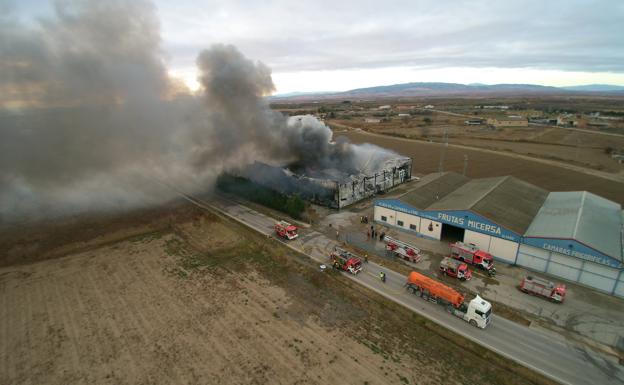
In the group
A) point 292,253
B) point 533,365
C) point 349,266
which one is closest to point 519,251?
point 533,365

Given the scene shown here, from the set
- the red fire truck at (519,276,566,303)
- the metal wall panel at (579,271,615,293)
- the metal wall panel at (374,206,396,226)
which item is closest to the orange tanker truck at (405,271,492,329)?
the red fire truck at (519,276,566,303)

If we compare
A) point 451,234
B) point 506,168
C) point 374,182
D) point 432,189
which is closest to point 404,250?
point 451,234

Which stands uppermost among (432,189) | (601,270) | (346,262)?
(432,189)

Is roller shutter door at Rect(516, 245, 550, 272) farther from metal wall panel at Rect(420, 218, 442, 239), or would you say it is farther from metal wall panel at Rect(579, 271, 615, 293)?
metal wall panel at Rect(420, 218, 442, 239)

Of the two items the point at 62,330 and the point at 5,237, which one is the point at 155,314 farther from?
the point at 5,237

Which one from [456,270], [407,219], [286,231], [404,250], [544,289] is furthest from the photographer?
[407,219]

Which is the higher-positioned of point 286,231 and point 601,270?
point 601,270

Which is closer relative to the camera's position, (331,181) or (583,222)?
(583,222)

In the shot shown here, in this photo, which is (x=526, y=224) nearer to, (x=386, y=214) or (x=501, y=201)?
(x=501, y=201)
